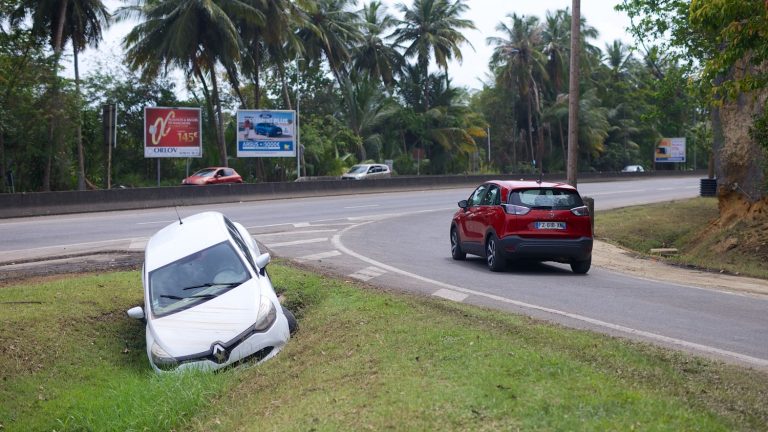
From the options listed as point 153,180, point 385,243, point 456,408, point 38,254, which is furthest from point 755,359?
point 153,180

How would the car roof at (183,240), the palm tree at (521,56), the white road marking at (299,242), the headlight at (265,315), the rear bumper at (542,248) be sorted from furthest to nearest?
the palm tree at (521,56) < the white road marking at (299,242) < the rear bumper at (542,248) < the car roof at (183,240) < the headlight at (265,315)

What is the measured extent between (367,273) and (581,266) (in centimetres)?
380

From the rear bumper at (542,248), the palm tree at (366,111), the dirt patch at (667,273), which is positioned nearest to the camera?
the dirt patch at (667,273)

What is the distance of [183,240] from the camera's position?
10891 mm

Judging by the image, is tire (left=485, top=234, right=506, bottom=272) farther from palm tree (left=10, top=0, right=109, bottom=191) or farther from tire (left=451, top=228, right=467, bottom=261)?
palm tree (left=10, top=0, right=109, bottom=191)

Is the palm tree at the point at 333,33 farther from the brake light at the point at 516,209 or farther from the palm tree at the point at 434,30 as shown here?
the brake light at the point at 516,209

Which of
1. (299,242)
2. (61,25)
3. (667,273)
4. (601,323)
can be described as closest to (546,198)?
(667,273)

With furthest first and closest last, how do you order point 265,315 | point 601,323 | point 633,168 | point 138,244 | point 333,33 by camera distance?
point 633,168, point 333,33, point 138,244, point 601,323, point 265,315

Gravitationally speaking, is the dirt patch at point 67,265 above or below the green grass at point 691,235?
above

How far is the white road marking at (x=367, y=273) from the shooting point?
46.3 ft

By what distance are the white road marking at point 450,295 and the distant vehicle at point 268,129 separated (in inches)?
1471

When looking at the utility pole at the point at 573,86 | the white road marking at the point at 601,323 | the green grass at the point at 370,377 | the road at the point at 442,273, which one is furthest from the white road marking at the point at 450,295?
the utility pole at the point at 573,86

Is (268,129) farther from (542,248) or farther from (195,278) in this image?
(195,278)

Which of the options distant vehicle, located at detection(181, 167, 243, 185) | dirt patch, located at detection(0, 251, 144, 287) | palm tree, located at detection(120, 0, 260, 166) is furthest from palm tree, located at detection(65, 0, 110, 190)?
dirt patch, located at detection(0, 251, 144, 287)
